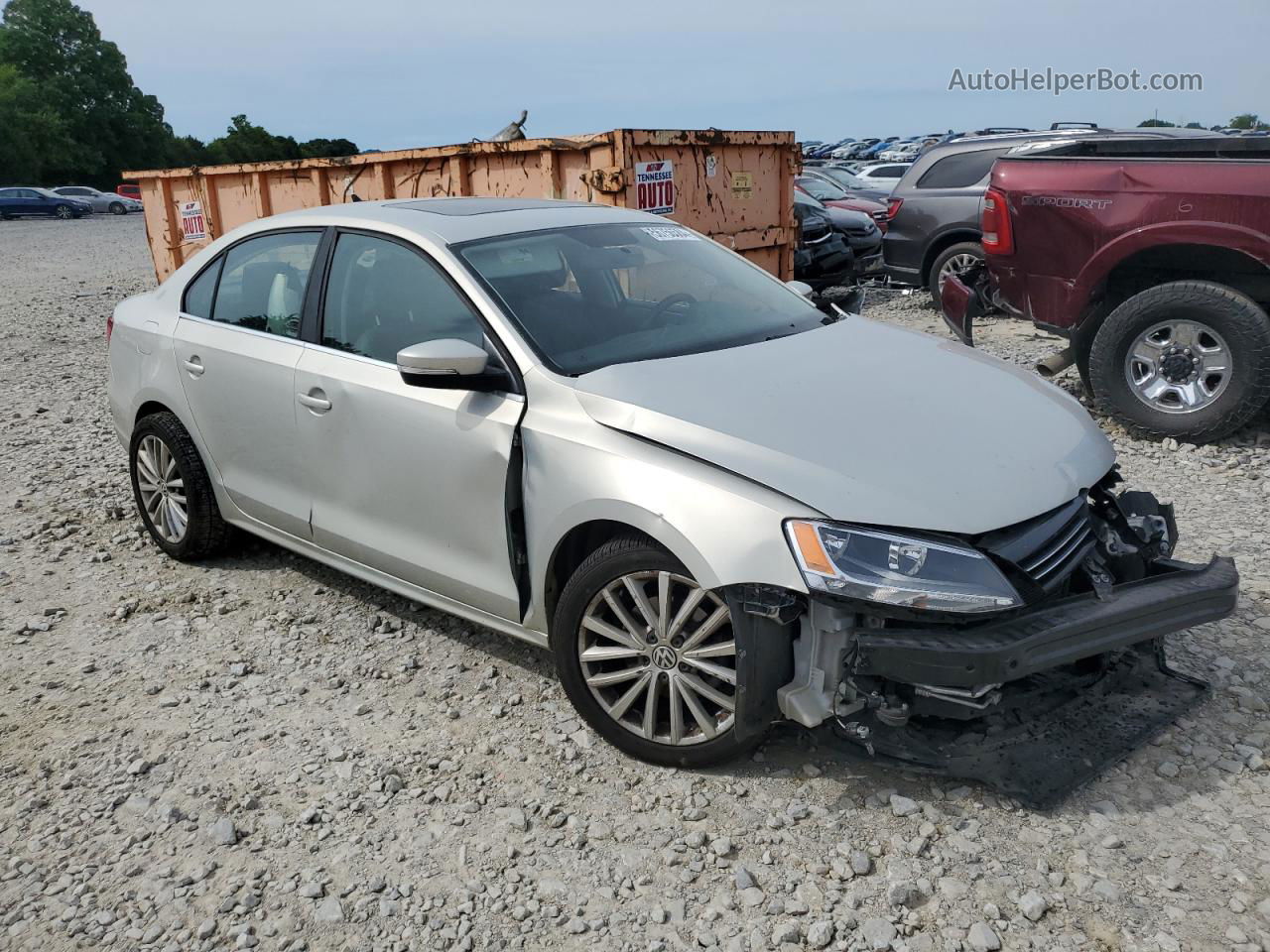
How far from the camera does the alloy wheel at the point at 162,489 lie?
16.4 feet

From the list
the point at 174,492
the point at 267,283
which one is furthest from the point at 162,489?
the point at 267,283

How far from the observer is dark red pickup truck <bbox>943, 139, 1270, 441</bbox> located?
19.6ft

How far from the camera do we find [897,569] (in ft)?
9.20

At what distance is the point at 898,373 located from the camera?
360 cm

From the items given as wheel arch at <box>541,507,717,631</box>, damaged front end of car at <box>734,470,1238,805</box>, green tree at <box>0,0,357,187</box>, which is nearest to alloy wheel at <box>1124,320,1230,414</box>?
damaged front end of car at <box>734,470,1238,805</box>

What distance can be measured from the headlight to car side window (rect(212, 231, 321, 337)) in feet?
7.94

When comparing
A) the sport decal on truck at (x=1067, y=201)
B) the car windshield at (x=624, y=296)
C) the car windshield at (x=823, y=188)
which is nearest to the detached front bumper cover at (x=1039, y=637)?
the car windshield at (x=624, y=296)

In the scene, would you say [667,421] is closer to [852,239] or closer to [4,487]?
[4,487]

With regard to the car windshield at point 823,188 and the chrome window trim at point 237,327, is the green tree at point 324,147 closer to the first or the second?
the car windshield at point 823,188

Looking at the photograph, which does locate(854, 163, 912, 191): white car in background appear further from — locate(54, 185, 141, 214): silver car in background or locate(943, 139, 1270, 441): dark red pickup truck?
locate(54, 185, 141, 214): silver car in background

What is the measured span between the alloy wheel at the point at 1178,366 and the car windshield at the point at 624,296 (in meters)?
2.91

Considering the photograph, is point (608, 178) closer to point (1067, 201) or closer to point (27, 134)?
point (1067, 201)

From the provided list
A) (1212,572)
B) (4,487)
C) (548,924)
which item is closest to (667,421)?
(548,924)

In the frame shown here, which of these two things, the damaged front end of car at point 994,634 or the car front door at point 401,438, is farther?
the car front door at point 401,438
